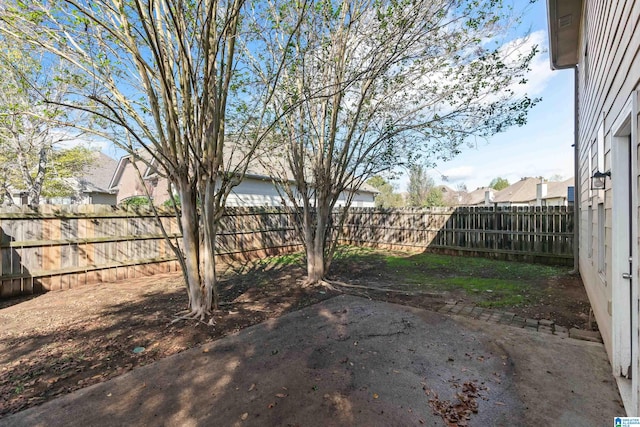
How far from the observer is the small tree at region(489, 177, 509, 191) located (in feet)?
188

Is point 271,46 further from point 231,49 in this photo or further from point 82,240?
point 82,240

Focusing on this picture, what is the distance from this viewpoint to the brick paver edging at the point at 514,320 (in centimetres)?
325

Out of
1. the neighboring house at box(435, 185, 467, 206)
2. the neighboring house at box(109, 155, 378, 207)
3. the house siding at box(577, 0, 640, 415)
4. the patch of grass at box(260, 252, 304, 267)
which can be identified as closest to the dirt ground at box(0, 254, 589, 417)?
the house siding at box(577, 0, 640, 415)

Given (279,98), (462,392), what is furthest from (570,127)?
(462,392)

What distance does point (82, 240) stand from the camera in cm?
579

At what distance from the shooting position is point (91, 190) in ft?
53.7

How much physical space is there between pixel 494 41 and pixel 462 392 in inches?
208

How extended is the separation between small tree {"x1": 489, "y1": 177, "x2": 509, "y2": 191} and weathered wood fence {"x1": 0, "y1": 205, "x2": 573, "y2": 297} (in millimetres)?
55943

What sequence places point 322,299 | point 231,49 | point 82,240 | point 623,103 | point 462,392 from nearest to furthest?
1. point 623,103
2. point 462,392
3. point 231,49
4. point 322,299
5. point 82,240

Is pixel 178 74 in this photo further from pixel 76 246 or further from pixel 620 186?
pixel 620 186

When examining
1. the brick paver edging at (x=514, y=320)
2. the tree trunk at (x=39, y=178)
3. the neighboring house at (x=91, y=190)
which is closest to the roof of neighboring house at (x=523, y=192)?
the brick paver edging at (x=514, y=320)

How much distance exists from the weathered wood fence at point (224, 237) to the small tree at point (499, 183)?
55.9 meters

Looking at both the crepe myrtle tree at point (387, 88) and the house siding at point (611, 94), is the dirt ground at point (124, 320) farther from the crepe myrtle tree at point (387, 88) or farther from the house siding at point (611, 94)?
the crepe myrtle tree at point (387, 88)

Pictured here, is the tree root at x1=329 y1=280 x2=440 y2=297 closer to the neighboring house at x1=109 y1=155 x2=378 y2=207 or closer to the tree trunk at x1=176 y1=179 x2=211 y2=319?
the tree trunk at x1=176 y1=179 x2=211 y2=319
